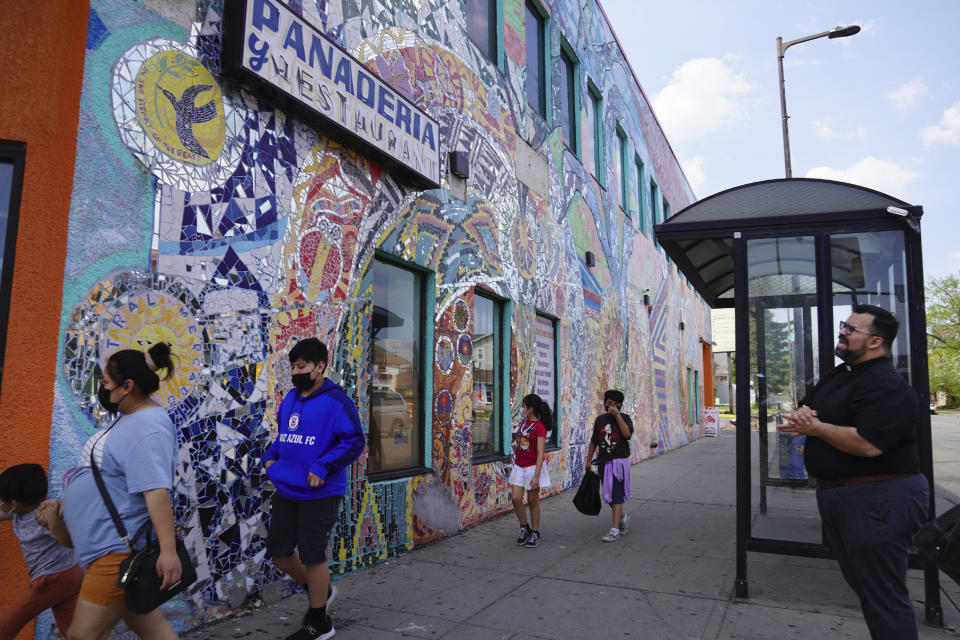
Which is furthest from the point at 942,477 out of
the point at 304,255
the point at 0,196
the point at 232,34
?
the point at 0,196

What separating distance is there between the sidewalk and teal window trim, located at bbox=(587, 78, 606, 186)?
7.71m

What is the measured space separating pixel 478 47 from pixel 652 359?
1088cm

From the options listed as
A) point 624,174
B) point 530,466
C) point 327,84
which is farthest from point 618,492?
point 624,174

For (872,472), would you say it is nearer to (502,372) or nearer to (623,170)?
(502,372)

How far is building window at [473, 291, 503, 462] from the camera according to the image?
7863mm

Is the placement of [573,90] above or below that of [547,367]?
above

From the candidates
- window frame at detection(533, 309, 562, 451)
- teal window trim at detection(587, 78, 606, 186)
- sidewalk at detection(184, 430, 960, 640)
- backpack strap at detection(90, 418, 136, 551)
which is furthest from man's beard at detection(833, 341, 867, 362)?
teal window trim at detection(587, 78, 606, 186)

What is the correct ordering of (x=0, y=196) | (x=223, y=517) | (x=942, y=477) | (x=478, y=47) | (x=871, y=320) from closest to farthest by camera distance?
(x=871, y=320), (x=0, y=196), (x=223, y=517), (x=478, y=47), (x=942, y=477)

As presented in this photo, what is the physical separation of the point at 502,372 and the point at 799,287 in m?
3.78

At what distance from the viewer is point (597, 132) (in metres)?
13.3

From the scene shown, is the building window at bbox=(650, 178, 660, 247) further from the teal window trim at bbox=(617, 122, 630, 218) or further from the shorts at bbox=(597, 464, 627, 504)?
the shorts at bbox=(597, 464, 627, 504)

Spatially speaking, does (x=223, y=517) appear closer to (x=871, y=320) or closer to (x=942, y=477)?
(x=871, y=320)

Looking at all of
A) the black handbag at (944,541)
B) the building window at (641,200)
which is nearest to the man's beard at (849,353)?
the black handbag at (944,541)

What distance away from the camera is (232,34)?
14.5ft
